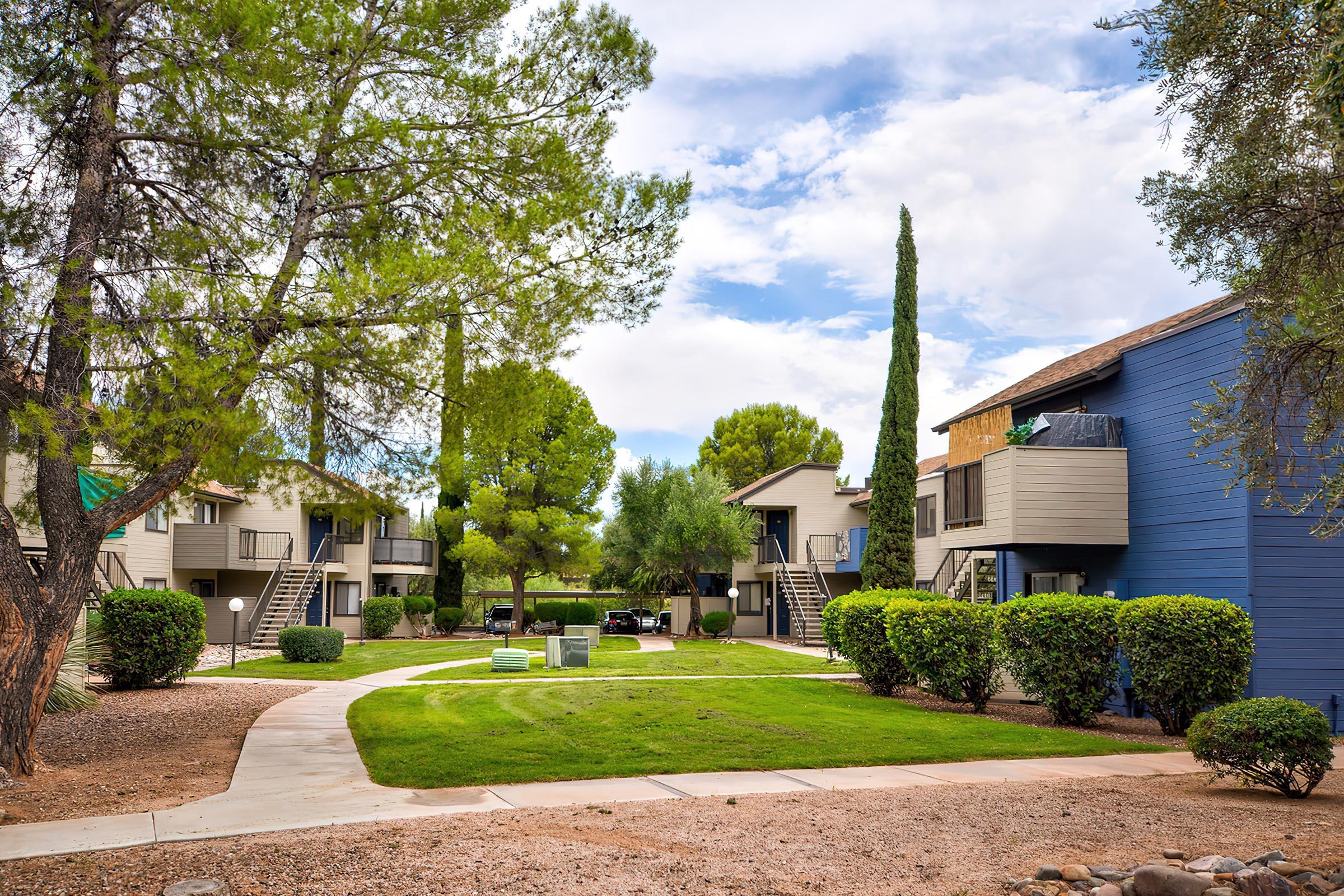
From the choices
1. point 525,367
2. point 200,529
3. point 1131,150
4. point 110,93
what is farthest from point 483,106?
point 200,529

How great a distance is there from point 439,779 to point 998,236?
503 inches

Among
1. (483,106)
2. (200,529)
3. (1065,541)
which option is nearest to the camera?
(483,106)

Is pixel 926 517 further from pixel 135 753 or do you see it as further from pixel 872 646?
pixel 135 753

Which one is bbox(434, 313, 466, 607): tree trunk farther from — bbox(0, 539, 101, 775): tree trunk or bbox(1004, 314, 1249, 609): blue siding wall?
bbox(1004, 314, 1249, 609): blue siding wall

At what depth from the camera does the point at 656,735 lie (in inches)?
466

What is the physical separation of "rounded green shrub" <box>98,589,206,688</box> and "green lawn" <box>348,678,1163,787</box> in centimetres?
383

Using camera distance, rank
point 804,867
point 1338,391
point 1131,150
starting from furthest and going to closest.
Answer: point 1131,150, point 1338,391, point 804,867

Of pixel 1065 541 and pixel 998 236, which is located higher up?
pixel 998 236

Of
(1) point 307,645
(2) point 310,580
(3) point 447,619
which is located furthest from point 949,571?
(2) point 310,580

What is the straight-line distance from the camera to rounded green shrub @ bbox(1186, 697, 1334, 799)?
8477 millimetres

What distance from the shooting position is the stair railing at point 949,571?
2342 centimetres

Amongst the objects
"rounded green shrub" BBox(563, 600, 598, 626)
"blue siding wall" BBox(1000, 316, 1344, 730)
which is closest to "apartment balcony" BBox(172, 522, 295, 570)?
"rounded green shrub" BBox(563, 600, 598, 626)

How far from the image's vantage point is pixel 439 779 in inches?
360

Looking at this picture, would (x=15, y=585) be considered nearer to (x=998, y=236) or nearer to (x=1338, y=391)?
(x=1338, y=391)
